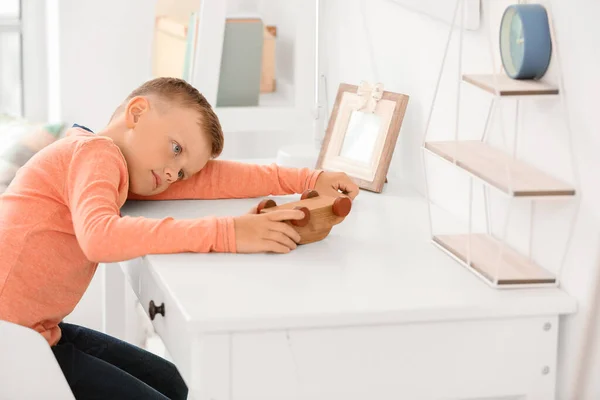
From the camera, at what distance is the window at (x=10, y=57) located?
3035mm

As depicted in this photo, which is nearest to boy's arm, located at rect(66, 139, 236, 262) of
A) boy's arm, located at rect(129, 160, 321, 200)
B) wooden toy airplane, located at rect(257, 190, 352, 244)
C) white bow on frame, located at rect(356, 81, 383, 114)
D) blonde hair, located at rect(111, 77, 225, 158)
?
wooden toy airplane, located at rect(257, 190, 352, 244)

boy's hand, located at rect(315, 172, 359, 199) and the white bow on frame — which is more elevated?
the white bow on frame

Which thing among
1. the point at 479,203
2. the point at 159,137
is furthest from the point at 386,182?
the point at 159,137

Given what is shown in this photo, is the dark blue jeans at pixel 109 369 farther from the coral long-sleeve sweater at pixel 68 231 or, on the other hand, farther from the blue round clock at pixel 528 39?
the blue round clock at pixel 528 39

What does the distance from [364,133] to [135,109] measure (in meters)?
0.50

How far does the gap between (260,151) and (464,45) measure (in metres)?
1.26

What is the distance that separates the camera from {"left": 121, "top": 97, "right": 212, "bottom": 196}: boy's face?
1596 mm

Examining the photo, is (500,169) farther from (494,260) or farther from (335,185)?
(335,185)

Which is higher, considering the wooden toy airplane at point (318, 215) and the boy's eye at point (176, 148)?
the boy's eye at point (176, 148)

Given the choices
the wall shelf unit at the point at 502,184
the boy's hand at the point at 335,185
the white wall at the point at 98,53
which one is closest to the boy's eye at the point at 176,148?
the boy's hand at the point at 335,185

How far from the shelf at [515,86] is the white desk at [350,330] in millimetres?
272

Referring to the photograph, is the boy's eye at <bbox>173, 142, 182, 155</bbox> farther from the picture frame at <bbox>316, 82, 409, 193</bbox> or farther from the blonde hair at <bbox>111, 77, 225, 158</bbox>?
the picture frame at <bbox>316, 82, 409, 193</bbox>

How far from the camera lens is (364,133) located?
1915 mm

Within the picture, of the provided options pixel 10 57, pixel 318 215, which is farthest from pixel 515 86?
pixel 10 57
